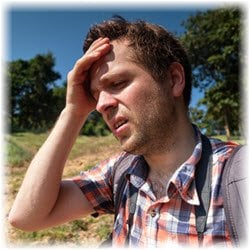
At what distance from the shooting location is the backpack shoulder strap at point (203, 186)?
1.38 meters

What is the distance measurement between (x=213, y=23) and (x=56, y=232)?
1910cm

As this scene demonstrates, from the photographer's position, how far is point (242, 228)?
1240 mm

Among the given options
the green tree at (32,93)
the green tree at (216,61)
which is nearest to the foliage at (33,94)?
the green tree at (32,93)

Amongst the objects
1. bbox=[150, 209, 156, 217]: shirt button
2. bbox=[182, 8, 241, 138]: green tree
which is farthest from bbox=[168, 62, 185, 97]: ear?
bbox=[182, 8, 241, 138]: green tree

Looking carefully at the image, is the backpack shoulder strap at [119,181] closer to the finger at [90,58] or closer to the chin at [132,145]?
the chin at [132,145]

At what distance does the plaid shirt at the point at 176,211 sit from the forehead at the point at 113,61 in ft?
2.04

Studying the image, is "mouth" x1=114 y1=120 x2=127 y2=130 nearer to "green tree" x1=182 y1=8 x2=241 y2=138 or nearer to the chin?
the chin

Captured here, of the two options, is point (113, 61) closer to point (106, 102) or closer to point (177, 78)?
point (106, 102)

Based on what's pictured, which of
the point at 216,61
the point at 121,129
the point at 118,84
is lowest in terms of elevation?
the point at 121,129

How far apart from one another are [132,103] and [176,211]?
0.66 m

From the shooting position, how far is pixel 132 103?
5.65ft

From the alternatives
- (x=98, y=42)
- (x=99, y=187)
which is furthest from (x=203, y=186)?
(x=98, y=42)

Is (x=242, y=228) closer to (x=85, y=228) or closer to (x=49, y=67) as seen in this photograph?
(x=85, y=228)

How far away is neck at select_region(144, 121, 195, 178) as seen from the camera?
173 cm
